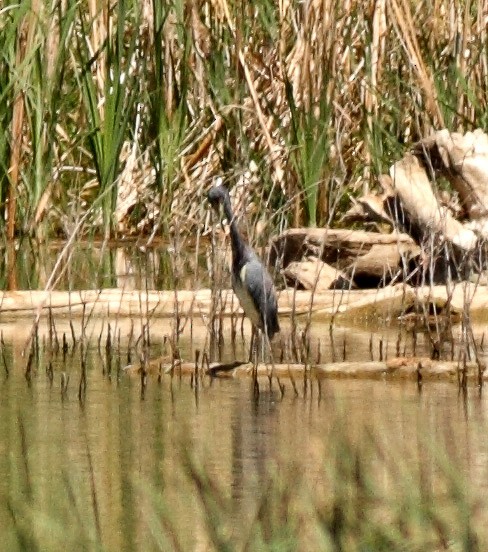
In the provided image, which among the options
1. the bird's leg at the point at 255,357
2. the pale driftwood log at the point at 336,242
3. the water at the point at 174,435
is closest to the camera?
the water at the point at 174,435

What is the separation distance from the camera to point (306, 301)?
869 centimetres

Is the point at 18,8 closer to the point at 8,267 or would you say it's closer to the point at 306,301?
the point at 8,267

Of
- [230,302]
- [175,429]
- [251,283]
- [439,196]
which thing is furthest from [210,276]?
[175,429]

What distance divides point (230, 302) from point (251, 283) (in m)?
0.99

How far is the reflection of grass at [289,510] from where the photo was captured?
12.5ft

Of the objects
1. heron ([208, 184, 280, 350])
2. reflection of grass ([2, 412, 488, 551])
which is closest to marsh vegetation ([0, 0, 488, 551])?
reflection of grass ([2, 412, 488, 551])

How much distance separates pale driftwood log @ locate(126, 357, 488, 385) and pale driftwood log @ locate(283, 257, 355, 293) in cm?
199

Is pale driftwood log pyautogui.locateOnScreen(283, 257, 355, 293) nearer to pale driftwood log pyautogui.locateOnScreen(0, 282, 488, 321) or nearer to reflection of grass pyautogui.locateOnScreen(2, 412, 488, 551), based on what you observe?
pale driftwood log pyautogui.locateOnScreen(0, 282, 488, 321)

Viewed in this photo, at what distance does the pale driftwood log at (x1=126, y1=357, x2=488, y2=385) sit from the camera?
23.4 feet

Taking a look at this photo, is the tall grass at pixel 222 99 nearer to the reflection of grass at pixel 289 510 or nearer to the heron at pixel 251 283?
the heron at pixel 251 283

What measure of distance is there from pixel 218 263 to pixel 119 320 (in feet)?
2.87

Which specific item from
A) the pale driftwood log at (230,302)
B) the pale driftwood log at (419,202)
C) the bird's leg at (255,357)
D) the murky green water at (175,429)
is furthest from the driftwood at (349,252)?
the bird's leg at (255,357)

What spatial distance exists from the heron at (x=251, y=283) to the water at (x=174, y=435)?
61cm

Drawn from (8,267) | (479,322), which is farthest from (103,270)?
(479,322)
